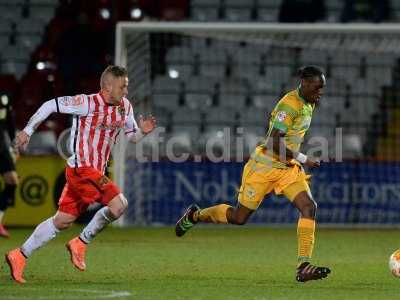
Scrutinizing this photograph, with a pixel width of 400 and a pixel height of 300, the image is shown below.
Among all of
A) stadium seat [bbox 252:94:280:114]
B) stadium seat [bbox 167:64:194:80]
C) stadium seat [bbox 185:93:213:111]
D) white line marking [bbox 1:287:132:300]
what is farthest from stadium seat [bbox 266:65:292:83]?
white line marking [bbox 1:287:132:300]

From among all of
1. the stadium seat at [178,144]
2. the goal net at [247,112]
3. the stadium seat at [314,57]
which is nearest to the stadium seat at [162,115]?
the goal net at [247,112]

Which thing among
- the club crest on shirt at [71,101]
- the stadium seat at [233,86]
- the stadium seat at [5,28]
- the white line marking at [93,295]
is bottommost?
the white line marking at [93,295]

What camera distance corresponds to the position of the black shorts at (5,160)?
14.4 metres

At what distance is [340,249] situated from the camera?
1294 centimetres

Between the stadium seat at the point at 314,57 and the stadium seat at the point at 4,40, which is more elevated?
the stadium seat at the point at 4,40

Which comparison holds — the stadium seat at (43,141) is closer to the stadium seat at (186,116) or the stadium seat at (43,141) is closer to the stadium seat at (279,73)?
the stadium seat at (186,116)

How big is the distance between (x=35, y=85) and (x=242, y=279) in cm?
1086

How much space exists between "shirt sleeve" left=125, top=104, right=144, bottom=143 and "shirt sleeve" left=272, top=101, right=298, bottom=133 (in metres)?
1.23

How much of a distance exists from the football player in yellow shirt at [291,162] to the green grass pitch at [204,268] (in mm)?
570

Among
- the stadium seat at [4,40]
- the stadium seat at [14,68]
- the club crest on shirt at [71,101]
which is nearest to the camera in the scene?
the club crest on shirt at [71,101]

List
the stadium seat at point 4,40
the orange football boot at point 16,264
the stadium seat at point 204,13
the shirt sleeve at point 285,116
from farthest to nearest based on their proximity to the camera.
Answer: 1. the stadium seat at point 204,13
2. the stadium seat at point 4,40
3. the shirt sleeve at point 285,116
4. the orange football boot at point 16,264

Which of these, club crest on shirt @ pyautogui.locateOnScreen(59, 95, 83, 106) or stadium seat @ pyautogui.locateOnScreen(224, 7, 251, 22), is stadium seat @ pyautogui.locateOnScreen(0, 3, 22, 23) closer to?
stadium seat @ pyautogui.locateOnScreen(224, 7, 251, 22)

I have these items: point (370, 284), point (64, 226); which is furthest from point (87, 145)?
point (370, 284)

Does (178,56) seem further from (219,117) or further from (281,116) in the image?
→ (281,116)
